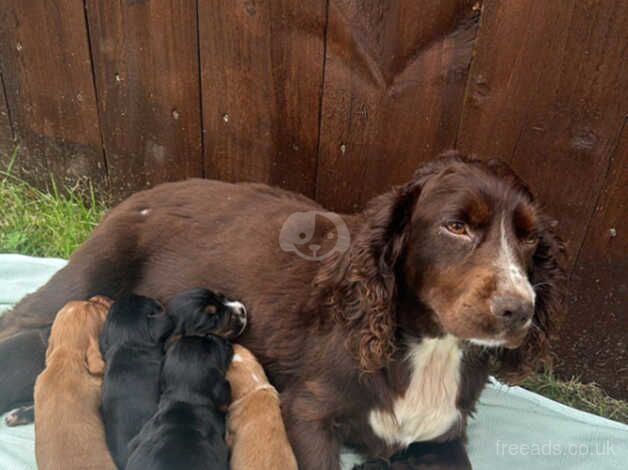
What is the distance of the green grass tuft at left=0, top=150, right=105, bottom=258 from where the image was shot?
3.83 meters

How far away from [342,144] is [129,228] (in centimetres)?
111

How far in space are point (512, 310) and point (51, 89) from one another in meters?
3.04

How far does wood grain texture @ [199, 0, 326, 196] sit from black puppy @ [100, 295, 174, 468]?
1.14 metres

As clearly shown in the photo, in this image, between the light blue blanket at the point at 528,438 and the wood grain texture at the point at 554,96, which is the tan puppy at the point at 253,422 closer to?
the light blue blanket at the point at 528,438

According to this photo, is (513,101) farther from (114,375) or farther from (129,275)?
(114,375)

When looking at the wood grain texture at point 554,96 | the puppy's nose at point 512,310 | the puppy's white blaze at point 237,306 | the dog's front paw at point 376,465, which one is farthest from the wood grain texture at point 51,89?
the puppy's nose at point 512,310

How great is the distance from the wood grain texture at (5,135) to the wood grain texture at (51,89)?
0.14 feet

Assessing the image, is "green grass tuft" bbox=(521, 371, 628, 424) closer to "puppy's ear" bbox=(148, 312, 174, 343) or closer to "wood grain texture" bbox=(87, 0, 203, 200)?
"puppy's ear" bbox=(148, 312, 174, 343)

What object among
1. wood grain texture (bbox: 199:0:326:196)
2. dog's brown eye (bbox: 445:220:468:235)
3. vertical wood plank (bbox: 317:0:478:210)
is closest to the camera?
dog's brown eye (bbox: 445:220:468:235)

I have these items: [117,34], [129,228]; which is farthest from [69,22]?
[129,228]

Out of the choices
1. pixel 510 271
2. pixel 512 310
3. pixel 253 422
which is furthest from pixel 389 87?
pixel 253 422

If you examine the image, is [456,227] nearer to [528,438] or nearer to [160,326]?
[160,326]

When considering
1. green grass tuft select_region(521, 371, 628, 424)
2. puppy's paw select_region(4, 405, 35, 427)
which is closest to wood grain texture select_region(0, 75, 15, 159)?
puppy's paw select_region(4, 405, 35, 427)

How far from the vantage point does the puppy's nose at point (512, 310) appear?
5.90 feet
